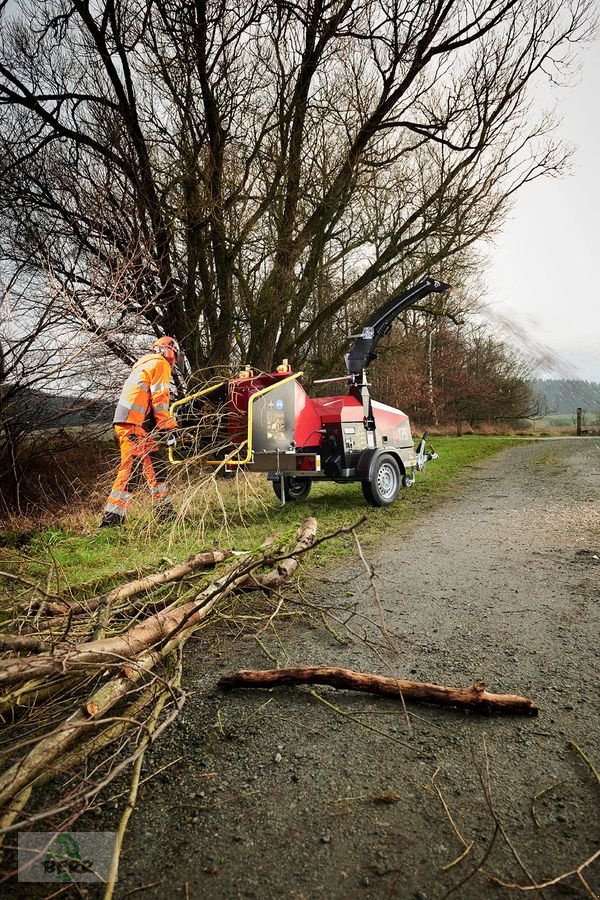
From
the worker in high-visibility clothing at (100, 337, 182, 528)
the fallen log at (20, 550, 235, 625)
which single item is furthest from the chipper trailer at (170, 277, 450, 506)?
the fallen log at (20, 550, 235, 625)

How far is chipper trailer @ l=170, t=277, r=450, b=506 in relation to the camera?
6.71 meters

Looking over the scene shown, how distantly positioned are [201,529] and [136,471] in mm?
1545

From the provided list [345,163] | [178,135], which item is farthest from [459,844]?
[345,163]

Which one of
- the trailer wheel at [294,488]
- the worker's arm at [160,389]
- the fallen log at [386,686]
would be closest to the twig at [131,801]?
the fallen log at [386,686]

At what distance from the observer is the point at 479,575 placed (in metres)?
4.84

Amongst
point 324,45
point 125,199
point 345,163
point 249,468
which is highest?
point 324,45

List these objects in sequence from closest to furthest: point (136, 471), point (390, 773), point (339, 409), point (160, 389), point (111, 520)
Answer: point (390, 773) → point (136, 471) → point (111, 520) → point (160, 389) → point (339, 409)

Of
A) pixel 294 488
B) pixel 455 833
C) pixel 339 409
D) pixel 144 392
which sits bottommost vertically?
pixel 455 833

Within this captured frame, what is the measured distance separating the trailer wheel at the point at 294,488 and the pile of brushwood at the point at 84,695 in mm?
4862

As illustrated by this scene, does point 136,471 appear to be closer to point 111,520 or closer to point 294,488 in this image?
point 111,520

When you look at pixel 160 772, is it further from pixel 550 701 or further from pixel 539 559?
pixel 539 559

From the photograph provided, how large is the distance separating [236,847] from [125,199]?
10181mm

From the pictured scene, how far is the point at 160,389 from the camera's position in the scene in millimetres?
7590

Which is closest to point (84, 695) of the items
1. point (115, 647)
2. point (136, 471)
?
point (115, 647)
